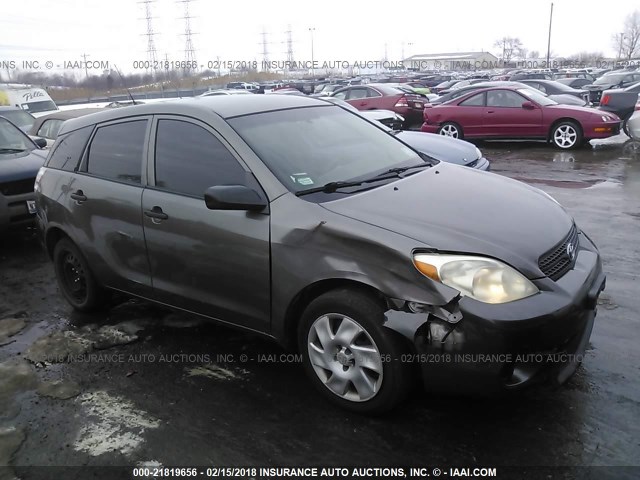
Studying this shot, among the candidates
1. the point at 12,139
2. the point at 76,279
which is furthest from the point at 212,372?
the point at 12,139

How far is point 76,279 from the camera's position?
183 inches

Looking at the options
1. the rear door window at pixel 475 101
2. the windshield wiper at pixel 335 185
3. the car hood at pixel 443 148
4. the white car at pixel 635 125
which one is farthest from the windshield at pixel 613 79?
the windshield wiper at pixel 335 185

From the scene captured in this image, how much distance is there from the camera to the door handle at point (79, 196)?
4.26 metres

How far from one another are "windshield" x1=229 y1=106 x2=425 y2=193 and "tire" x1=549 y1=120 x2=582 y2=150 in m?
9.07

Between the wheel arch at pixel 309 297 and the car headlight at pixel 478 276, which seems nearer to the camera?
the car headlight at pixel 478 276

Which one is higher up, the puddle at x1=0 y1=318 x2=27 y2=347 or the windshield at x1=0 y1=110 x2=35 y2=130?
the windshield at x1=0 y1=110 x2=35 y2=130

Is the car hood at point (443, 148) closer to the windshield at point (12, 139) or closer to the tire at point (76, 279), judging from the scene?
the tire at point (76, 279)

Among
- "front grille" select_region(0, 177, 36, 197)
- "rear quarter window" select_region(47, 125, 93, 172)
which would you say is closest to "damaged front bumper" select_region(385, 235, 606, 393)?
"rear quarter window" select_region(47, 125, 93, 172)

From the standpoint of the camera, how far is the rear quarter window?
4.46m

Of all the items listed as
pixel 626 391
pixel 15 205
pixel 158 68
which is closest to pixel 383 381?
pixel 626 391

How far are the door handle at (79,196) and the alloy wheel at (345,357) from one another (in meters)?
2.27

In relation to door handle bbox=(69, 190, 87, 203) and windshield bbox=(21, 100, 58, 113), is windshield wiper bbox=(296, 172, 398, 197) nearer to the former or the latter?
door handle bbox=(69, 190, 87, 203)

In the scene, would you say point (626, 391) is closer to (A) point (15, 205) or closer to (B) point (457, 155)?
(B) point (457, 155)

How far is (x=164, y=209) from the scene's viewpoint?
364cm
